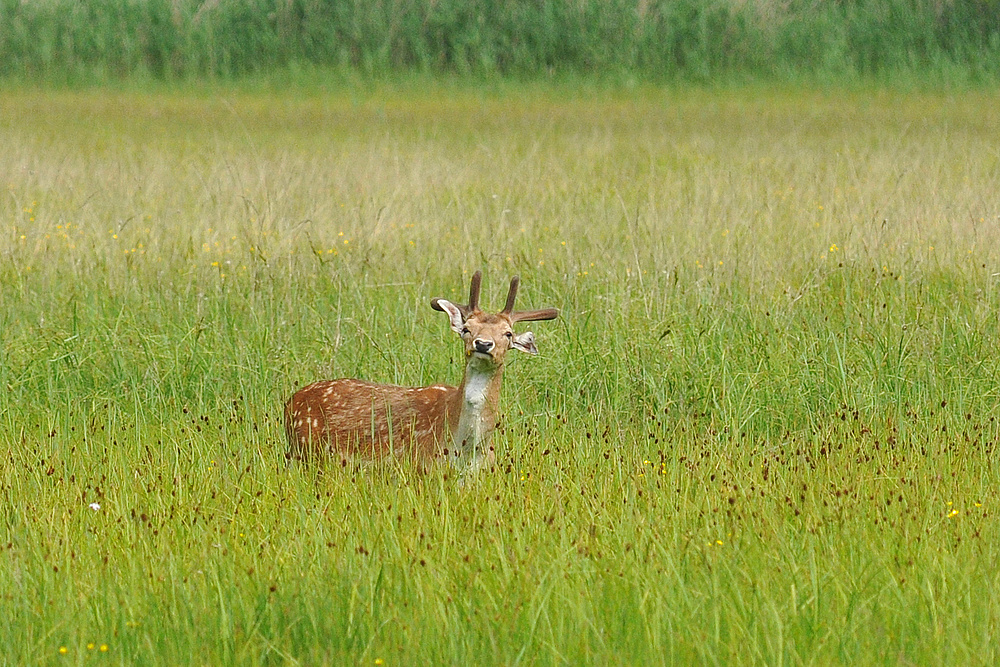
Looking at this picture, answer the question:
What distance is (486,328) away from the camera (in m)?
5.31

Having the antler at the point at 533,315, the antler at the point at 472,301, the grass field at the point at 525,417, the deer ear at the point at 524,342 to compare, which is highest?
the antler at the point at 472,301

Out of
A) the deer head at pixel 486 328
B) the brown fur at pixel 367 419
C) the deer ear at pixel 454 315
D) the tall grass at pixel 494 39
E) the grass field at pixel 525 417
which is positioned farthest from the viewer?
the tall grass at pixel 494 39

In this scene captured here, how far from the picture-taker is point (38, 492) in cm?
542

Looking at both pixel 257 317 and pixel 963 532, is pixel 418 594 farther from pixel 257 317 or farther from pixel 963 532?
pixel 257 317

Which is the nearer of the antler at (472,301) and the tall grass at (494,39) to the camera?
the antler at (472,301)

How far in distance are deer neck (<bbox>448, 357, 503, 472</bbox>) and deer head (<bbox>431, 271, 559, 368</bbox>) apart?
0.17ft

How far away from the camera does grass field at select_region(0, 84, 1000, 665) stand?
13.6 feet

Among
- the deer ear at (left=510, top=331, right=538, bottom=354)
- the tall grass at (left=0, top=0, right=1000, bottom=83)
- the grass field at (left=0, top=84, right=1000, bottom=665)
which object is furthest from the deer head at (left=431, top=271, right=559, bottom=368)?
the tall grass at (left=0, top=0, right=1000, bottom=83)

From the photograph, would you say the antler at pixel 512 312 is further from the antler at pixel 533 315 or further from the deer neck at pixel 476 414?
the deer neck at pixel 476 414

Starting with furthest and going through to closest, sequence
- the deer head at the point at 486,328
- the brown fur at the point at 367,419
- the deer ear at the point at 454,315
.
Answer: the brown fur at the point at 367,419, the deer ear at the point at 454,315, the deer head at the point at 486,328

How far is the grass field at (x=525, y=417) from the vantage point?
4137 mm

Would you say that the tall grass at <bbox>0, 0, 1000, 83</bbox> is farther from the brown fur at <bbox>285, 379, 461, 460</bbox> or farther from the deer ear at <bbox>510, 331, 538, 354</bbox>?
the deer ear at <bbox>510, 331, 538, 354</bbox>

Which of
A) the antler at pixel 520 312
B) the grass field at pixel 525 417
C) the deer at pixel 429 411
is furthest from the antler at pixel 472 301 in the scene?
the grass field at pixel 525 417

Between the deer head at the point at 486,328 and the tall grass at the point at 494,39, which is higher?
the deer head at the point at 486,328
